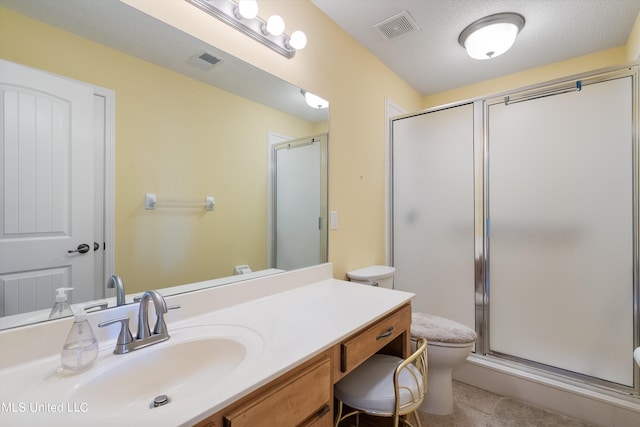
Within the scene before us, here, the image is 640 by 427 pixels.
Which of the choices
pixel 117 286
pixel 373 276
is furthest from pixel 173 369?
pixel 373 276

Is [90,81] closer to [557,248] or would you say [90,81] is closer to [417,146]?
[417,146]

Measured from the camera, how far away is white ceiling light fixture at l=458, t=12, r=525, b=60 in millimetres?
1817

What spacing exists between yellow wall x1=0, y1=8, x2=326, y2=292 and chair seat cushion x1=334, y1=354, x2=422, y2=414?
26.3 inches

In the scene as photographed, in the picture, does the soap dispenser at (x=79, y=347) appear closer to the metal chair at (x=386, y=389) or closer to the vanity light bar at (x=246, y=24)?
the metal chair at (x=386, y=389)

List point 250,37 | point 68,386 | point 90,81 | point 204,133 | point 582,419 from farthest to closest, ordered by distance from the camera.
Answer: point 582,419
point 250,37
point 204,133
point 90,81
point 68,386

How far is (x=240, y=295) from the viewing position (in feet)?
4.14

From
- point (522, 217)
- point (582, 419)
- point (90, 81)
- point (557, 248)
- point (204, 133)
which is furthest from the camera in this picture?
point (522, 217)

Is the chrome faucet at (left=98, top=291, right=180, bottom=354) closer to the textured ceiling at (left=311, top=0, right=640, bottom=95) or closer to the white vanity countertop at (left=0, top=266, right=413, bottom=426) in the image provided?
the white vanity countertop at (left=0, top=266, right=413, bottom=426)

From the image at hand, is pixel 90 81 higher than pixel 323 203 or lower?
higher

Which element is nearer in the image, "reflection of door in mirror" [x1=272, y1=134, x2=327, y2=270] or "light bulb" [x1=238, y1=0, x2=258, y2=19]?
"light bulb" [x1=238, y1=0, x2=258, y2=19]

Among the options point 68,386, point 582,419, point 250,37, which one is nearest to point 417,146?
point 250,37

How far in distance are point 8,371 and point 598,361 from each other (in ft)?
8.57

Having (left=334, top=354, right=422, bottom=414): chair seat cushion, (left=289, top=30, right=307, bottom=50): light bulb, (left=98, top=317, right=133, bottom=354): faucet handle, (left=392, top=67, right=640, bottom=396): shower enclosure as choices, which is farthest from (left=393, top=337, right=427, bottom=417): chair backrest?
(left=289, top=30, right=307, bottom=50): light bulb

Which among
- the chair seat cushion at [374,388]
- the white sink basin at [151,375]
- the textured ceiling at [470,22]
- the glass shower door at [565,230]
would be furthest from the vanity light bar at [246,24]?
the chair seat cushion at [374,388]
